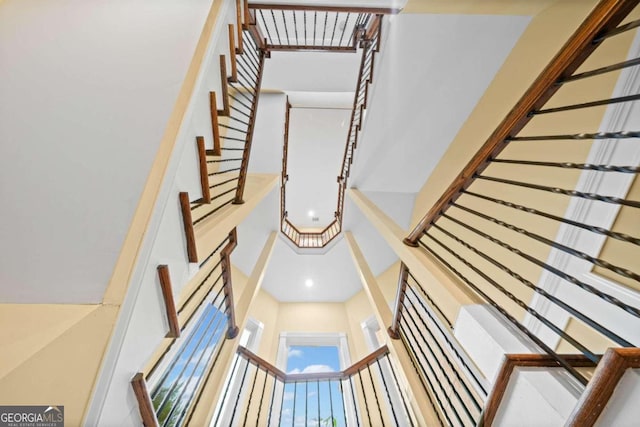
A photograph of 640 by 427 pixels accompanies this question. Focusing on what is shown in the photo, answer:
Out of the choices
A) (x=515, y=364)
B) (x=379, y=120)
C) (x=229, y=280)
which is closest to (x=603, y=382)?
(x=515, y=364)

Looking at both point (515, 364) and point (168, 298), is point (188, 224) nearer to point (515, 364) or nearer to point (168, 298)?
point (168, 298)

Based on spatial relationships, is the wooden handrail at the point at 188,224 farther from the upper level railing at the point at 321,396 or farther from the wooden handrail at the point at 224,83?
the upper level railing at the point at 321,396

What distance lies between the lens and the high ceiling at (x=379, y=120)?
2.14 m

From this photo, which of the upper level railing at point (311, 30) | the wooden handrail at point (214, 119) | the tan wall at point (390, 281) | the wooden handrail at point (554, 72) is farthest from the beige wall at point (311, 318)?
the upper level railing at point (311, 30)

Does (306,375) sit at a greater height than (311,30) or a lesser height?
lesser

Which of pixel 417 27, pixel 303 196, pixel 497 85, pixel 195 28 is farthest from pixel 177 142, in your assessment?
pixel 303 196

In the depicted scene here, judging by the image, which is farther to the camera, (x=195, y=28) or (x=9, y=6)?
(x=195, y=28)

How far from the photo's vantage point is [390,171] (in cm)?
360

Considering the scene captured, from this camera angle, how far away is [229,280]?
2.03 m

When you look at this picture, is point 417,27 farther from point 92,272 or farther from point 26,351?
point 26,351

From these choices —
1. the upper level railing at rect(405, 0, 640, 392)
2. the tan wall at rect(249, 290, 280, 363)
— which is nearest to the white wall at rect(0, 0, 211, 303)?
the upper level railing at rect(405, 0, 640, 392)

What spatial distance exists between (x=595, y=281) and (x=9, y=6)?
2.79 metres

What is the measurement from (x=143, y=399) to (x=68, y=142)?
37.0 inches

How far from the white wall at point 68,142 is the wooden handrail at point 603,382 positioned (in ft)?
4.23
